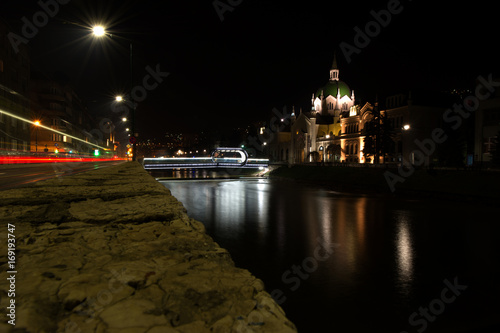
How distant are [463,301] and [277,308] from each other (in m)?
7.69

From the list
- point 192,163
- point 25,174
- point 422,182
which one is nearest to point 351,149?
Answer: point 192,163

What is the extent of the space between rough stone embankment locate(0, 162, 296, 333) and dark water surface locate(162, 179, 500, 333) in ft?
13.9

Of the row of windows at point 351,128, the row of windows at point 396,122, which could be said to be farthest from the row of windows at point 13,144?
the row of windows at point 351,128

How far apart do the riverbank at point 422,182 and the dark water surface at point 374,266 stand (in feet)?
34.0

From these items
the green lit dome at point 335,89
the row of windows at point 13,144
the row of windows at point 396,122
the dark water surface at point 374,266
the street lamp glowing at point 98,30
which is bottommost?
the dark water surface at point 374,266

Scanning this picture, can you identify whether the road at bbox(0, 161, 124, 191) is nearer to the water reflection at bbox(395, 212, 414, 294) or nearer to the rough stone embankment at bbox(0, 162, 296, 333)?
the rough stone embankment at bbox(0, 162, 296, 333)

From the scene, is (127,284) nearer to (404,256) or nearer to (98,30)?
(404,256)

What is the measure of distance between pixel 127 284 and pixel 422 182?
38574mm

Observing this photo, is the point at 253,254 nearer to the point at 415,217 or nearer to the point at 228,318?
the point at 228,318

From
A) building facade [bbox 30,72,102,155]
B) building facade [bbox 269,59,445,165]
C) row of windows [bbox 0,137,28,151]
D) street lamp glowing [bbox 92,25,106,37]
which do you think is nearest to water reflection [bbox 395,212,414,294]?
street lamp glowing [bbox 92,25,106,37]

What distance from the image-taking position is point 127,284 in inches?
101

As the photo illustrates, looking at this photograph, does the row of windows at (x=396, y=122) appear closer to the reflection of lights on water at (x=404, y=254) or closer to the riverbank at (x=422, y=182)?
the riverbank at (x=422, y=182)

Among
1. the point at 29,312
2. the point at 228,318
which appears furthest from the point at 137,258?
the point at 228,318

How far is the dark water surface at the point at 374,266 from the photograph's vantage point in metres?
6.91
